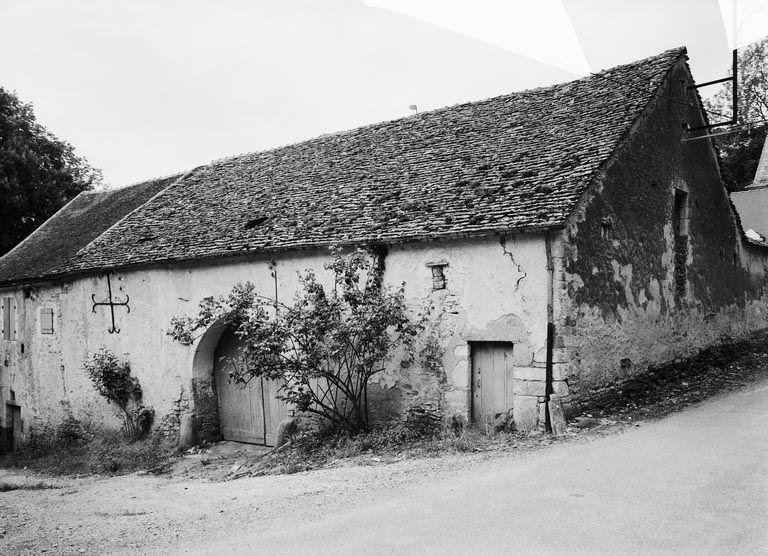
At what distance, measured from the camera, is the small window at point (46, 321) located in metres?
16.2

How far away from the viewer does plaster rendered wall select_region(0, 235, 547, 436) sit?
9.44 meters

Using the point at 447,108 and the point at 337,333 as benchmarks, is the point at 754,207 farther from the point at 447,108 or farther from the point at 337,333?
the point at 337,333

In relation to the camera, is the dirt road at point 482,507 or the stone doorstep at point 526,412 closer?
the dirt road at point 482,507

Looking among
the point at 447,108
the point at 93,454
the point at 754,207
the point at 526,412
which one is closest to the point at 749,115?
the point at 754,207

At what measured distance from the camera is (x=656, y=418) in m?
9.09

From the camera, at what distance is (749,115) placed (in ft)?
116

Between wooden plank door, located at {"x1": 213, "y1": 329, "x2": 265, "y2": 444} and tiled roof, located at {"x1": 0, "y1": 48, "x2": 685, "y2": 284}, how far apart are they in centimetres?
207

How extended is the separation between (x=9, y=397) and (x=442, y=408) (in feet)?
44.4

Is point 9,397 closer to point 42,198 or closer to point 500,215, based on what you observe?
point 42,198

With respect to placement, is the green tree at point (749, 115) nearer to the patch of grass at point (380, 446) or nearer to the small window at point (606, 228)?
the small window at point (606, 228)

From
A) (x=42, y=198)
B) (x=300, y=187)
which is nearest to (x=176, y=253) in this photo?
(x=300, y=187)

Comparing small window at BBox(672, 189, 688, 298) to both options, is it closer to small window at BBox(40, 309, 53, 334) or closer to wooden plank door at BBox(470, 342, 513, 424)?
wooden plank door at BBox(470, 342, 513, 424)

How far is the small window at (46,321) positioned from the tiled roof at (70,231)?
879mm

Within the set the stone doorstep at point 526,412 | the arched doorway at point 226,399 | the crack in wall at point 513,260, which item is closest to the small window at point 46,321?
the arched doorway at point 226,399
